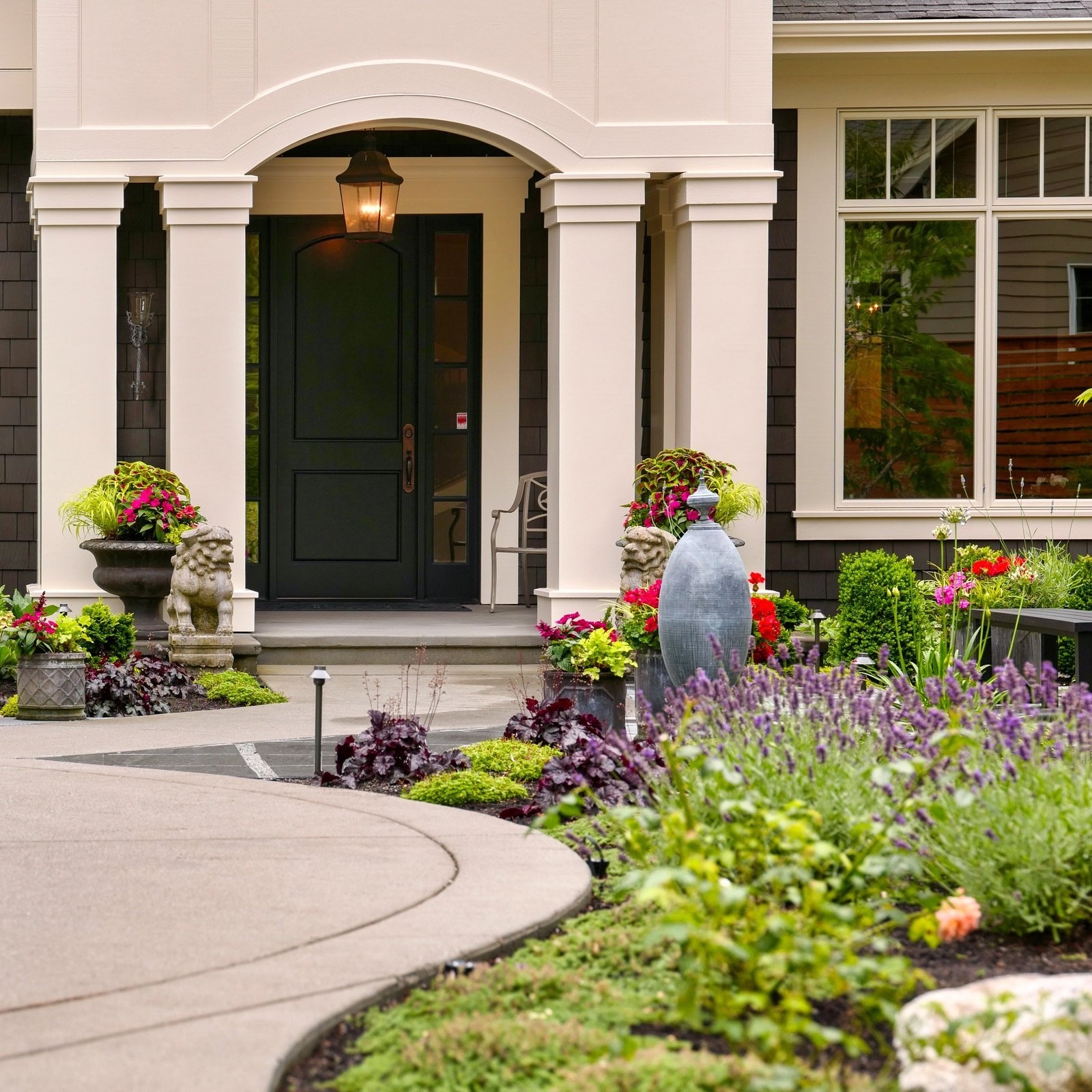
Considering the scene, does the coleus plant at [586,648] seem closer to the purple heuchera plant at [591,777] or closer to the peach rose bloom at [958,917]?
the purple heuchera plant at [591,777]

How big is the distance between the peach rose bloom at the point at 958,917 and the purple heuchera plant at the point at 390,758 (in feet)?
8.74

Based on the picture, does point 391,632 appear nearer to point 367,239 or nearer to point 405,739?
point 367,239

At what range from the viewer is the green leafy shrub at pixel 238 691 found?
770 cm

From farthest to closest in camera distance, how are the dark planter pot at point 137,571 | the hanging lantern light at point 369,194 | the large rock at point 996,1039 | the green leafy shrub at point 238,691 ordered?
1. the hanging lantern light at point 369,194
2. the dark planter pot at point 137,571
3. the green leafy shrub at point 238,691
4. the large rock at point 996,1039

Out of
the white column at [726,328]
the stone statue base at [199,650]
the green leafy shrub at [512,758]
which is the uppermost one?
the white column at [726,328]

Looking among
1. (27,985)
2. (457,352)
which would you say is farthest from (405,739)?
(457,352)

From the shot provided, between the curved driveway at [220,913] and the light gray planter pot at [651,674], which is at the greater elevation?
the light gray planter pot at [651,674]

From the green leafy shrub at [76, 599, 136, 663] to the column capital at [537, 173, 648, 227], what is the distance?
3492mm

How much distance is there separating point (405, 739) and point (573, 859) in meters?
1.59

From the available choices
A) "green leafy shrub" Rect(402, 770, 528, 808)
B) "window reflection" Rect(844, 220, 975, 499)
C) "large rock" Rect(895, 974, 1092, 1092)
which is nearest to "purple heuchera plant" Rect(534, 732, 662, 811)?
"green leafy shrub" Rect(402, 770, 528, 808)

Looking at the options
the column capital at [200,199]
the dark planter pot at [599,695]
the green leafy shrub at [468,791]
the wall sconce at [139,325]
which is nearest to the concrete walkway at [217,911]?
the green leafy shrub at [468,791]

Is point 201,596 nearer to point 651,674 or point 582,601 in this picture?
point 582,601

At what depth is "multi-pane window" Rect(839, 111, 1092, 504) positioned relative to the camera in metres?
10.1

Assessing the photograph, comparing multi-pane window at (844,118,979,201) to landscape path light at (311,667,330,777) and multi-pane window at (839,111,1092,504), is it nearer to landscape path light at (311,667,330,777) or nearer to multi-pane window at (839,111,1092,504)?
multi-pane window at (839,111,1092,504)
